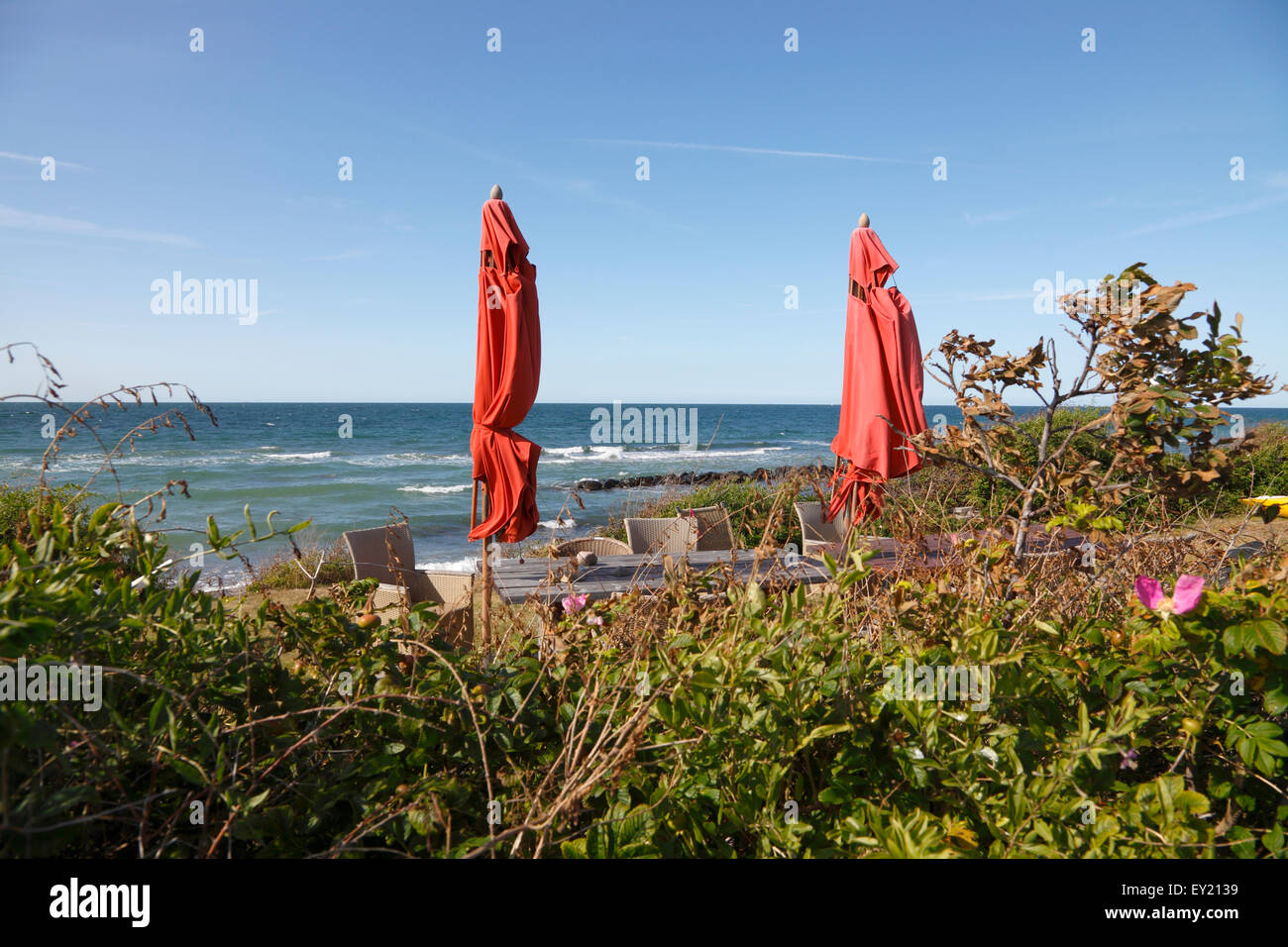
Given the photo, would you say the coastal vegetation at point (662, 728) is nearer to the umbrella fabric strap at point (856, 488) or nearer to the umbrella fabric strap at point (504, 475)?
the umbrella fabric strap at point (504, 475)

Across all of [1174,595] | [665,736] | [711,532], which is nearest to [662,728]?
[665,736]

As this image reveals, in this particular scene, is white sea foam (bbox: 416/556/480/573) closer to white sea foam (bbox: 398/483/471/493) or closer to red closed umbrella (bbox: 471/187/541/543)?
red closed umbrella (bbox: 471/187/541/543)

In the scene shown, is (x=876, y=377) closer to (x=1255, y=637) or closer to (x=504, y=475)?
(x=504, y=475)

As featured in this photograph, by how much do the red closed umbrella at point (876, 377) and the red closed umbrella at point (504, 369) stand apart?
6.90 ft

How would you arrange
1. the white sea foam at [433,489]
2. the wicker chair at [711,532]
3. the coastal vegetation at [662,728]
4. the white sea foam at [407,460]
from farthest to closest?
the white sea foam at [407,460] < the white sea foam at [433,489] < the wicker chair at [711,532] < the coastal vegetation at [662,728]

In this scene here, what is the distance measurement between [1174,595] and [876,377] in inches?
145

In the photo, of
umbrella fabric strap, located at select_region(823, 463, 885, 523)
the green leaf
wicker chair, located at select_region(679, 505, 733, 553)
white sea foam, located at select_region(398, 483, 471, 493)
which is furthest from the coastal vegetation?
white sea foam, located at select_region(398, 483, 471, 493)

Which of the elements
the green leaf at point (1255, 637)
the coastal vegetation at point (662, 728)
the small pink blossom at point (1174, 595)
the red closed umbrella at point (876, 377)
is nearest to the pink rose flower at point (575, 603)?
the coastal vegetation at point (662, 728)

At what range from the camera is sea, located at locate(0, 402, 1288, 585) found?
43.0ft

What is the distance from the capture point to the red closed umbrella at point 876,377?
477 cm

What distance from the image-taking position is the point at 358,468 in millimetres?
26844

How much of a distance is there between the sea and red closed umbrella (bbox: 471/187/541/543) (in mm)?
314

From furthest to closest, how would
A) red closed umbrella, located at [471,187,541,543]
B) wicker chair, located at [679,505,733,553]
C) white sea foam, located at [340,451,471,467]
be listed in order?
white sea foam, located at [340,451,471,467] < wicker chair, located at [679,505,733,553] < red closed umbrella, located at [471,187,541,543]

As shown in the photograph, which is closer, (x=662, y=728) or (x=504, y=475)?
(x=662, y=728)
